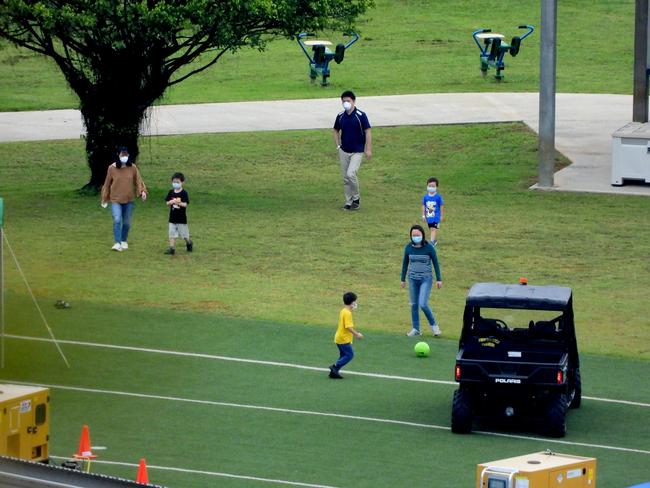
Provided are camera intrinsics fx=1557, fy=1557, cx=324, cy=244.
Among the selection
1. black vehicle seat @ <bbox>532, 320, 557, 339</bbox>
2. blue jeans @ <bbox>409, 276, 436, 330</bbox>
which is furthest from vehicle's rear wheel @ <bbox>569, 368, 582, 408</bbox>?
blue jeans @ <bbox>409, 276, 436, 330</bbox>

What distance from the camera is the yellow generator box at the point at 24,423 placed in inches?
607

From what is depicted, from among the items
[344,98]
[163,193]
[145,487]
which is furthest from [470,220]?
[145,487]

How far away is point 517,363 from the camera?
18078 mm

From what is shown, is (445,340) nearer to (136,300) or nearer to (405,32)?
(136,300)

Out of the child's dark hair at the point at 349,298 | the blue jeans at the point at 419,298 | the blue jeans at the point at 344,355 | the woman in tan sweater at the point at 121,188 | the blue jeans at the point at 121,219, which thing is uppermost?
the woman in tan sweater at the point at 121,188

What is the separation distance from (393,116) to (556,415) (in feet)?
85.4

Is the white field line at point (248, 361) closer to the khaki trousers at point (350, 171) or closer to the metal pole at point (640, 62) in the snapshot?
the khaki trousers at point (350, 171)

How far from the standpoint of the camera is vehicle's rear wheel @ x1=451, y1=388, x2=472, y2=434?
59.8ft

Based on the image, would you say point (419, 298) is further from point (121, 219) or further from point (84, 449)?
point (121, 219)

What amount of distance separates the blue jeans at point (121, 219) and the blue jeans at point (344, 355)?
865 centimetres

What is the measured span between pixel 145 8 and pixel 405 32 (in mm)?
27660

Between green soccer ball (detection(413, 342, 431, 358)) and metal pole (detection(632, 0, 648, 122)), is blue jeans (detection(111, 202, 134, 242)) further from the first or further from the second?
metal pole (detection(632, 0, 648, 122))

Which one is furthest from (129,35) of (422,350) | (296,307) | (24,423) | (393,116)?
(24,423)

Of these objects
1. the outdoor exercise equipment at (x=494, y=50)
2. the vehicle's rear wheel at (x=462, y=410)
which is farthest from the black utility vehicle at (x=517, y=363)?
the outdoor exercise equipment at (x=494, y=50)
